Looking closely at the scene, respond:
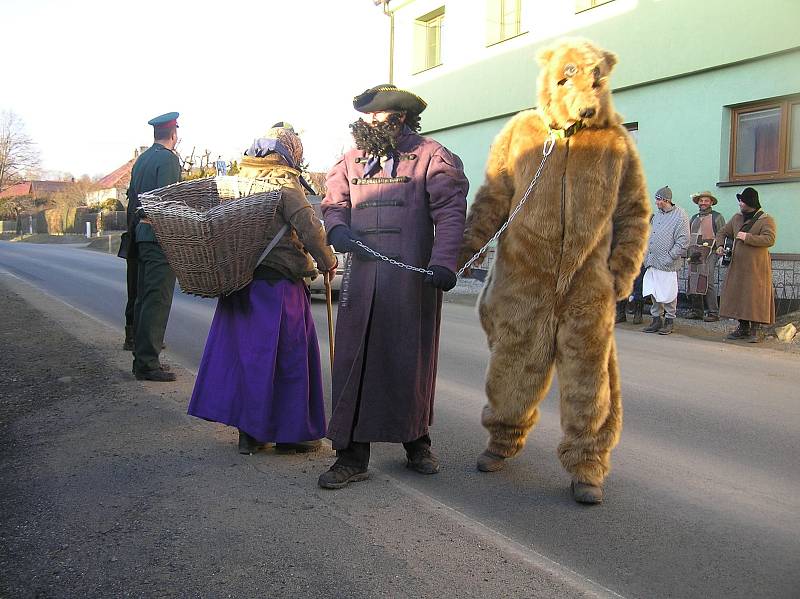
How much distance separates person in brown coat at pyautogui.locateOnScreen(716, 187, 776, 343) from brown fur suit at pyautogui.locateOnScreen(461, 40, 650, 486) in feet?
22.7

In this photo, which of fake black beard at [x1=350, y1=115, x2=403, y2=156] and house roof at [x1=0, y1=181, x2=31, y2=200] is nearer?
fake black beard at [x1=350, y1=115, x2=403, y2=156]

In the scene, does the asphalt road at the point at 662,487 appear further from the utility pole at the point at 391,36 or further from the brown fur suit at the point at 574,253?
the utility pole at the point at 391,36

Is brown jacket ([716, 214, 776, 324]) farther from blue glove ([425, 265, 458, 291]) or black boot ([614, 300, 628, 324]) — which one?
blue glove ([425, 265, 458, 291])

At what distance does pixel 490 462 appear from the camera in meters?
4.27

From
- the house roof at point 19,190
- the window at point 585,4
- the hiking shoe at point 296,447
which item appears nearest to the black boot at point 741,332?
the hiking shoe at point 296,447

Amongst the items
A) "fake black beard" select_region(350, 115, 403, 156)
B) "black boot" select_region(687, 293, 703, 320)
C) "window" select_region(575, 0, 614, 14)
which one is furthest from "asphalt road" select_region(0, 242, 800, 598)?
"window" select_region(575, 0, 614, 14)

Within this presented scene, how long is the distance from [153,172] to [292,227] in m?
2.58

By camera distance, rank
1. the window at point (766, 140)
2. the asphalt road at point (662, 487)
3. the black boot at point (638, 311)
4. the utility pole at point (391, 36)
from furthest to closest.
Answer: the utility pole at point (391, 36), the window at point (766, 140), the black boot at point (638, 311), the asphalt road at point (662, 487)

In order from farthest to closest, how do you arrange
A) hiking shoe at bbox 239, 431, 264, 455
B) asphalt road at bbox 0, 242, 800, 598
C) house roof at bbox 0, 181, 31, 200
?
house roof at bbox 0, 181, 31, 200
hiking shoe at bbox 239, 431, 264, 455
asphalt road at bbox 0, 242, 800, 598

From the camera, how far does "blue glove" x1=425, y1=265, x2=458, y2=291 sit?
3773 millimetres

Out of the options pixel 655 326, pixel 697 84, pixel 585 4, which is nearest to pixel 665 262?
pixel 655 326

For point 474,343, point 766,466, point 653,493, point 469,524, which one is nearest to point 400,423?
point 469,524

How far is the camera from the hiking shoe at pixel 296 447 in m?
4.50

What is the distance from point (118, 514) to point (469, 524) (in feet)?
5.25
